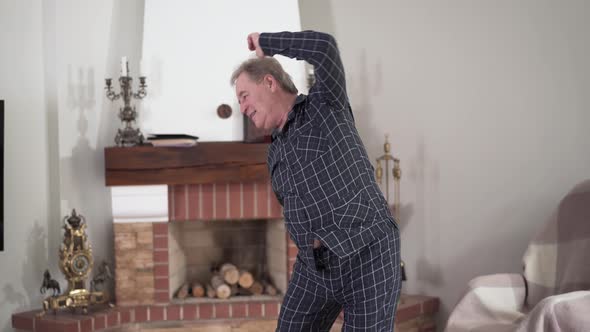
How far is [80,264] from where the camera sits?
11.0 ft

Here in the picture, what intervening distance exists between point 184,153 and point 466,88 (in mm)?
1560

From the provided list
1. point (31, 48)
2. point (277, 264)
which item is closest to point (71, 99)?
point (31, 48)

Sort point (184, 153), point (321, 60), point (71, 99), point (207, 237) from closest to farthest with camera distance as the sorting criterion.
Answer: point (321, 60), point (184, 153), point (71, 99), point (207, 237)

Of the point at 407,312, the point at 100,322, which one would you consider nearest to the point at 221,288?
the point at 100,322

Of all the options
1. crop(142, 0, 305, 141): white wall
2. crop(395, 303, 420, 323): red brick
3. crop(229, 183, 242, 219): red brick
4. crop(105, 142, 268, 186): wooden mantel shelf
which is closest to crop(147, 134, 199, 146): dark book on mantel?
crop(105, 142, 268, 186): wooden mantel shelf

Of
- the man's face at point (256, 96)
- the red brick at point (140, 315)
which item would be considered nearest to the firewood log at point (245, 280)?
the red brick at point (140, 315)

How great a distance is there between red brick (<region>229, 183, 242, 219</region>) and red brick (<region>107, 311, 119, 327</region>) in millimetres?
752

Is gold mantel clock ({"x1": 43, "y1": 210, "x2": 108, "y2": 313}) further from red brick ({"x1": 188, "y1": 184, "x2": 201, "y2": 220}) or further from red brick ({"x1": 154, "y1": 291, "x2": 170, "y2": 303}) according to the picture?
red brick ({"x1": 188, "y1": 184, "x2": 201, "y2": 220})

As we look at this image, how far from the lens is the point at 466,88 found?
146 inches

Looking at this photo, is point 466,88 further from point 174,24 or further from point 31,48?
point 31,48

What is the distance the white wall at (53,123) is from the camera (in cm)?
343

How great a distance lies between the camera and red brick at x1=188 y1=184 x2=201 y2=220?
11.6 feet

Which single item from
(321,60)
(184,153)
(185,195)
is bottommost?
(185,195)

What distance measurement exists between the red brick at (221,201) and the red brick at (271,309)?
505mm
